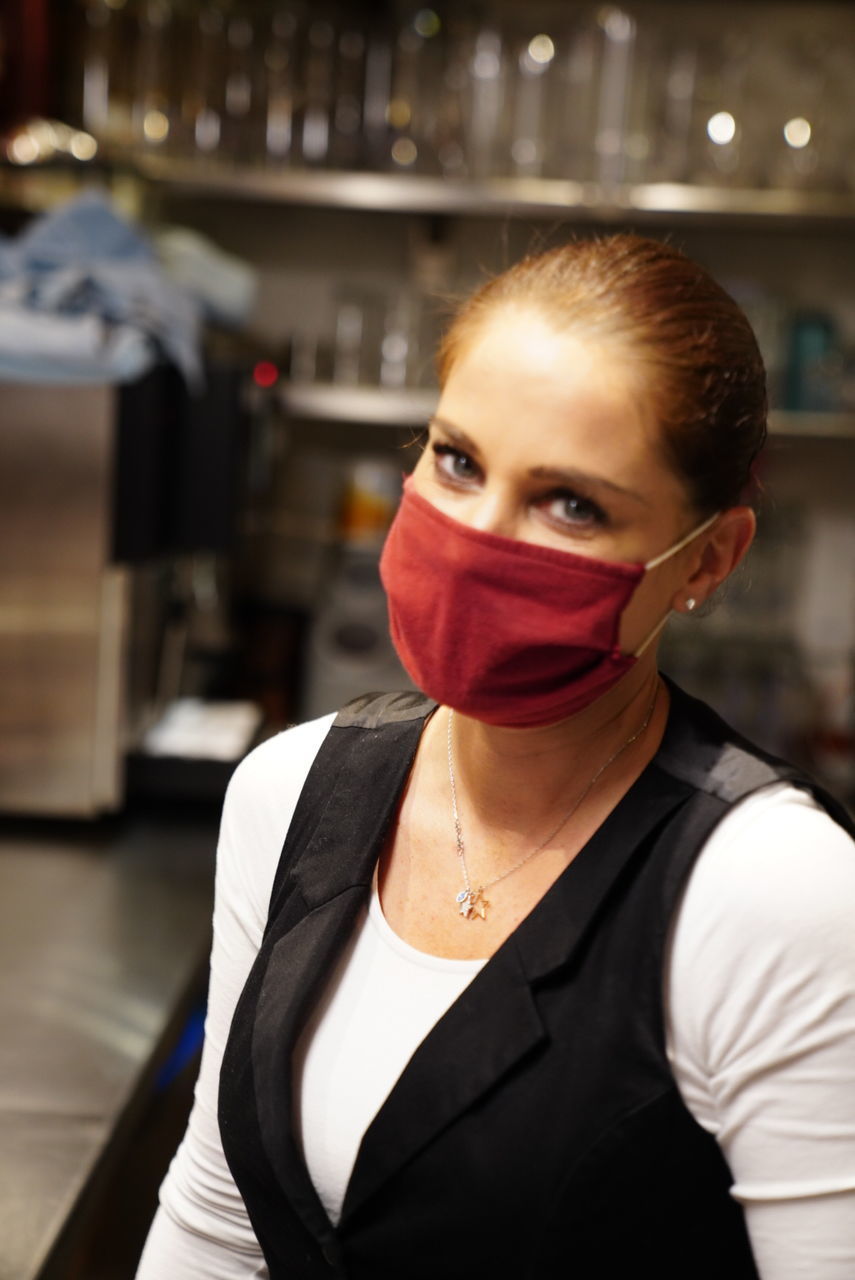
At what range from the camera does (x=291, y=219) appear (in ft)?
12.2

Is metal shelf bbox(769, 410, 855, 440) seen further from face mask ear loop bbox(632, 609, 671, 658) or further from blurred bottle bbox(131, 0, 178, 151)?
face mask ear loop bbox(632, 609, 671, 658)

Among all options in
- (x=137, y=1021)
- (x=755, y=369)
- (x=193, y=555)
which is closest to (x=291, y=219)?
(x=193, y=555)

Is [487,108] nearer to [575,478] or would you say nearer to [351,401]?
[351,401]

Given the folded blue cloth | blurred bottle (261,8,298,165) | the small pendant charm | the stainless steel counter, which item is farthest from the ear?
blurred bottle (261,8,298,165)

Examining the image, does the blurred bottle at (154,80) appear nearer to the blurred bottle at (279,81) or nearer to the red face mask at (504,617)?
the blurred bottle at (279,81)

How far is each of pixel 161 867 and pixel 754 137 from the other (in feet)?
7.52

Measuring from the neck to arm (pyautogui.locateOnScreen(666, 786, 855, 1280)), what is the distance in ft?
0.40

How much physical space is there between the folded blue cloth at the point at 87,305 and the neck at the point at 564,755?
4.25 ft

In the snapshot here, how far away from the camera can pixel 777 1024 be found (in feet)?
2.69

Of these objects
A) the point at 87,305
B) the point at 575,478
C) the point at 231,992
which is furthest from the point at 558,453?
the point at 87,305

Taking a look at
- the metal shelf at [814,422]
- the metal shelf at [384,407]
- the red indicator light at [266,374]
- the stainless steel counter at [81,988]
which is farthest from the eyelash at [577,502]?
the metal shelf at [814,422]

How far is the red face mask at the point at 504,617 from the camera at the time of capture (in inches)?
34.9

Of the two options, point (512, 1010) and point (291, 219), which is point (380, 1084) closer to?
point (512, 1010)

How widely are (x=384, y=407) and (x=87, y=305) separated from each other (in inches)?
48.6
